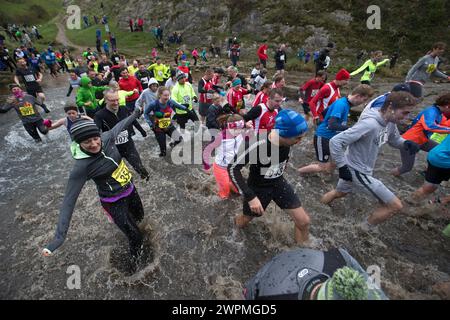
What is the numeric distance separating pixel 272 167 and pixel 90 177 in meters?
2.12

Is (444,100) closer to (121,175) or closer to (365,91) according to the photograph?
(365,91)

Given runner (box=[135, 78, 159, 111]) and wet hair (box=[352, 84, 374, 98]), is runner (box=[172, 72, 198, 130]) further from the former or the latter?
wet hair (box=[352, 84, 374, 98])

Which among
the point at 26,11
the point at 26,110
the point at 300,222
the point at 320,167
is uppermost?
the point at 26,11

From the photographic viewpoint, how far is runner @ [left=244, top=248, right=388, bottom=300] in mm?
1275

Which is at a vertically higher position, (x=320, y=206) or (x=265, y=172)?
(x=265, y=172)

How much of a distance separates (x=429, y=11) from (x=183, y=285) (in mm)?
25912

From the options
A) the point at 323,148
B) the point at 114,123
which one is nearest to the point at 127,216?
the point at 114,123

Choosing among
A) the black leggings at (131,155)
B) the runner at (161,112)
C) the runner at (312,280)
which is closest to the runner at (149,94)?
the runner at (161,112)

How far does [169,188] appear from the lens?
223 inches

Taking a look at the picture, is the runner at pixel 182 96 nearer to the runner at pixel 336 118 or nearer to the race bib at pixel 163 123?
the race bib at pixel 163 123

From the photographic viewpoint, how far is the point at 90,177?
278 cm

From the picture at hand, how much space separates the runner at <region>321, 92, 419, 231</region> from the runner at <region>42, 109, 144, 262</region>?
285 cm
